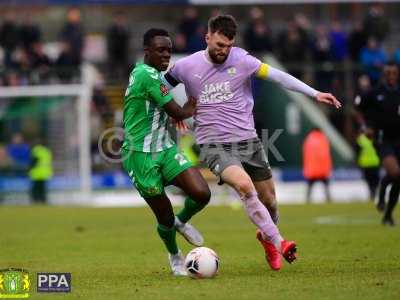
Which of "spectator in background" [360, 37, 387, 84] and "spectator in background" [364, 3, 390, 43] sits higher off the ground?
"spectator in background" [364, 3, 390, 43]

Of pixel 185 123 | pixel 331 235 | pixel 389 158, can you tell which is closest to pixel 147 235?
pixel 331 235

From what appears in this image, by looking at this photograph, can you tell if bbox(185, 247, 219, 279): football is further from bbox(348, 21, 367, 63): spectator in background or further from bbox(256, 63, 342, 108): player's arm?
bbox(348, 21, 367, 63): spectator in background

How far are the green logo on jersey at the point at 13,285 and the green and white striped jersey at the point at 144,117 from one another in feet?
6.32

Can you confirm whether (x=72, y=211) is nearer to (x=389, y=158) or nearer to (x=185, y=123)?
(x=389, y=158)

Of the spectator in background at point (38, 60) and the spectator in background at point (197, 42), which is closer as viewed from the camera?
the spectator in background at point (197, 42)

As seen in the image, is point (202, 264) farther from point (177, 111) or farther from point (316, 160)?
point (316, 160)

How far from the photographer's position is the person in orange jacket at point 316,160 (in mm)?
29719

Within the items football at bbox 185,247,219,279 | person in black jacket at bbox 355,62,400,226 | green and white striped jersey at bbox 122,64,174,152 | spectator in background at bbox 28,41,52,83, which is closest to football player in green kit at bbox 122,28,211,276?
green and white striped jersey at bbox 122,64,174,152

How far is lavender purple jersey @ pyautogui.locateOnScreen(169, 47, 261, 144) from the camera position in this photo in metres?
11.7

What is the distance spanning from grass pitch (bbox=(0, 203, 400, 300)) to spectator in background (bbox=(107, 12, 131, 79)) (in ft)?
28.4

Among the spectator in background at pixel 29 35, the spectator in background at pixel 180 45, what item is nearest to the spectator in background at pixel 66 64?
the spectator in background at pixel 29 35

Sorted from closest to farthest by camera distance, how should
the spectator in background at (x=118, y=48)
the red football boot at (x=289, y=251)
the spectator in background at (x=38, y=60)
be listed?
the red football boot at (x=289, y=251)
the spectator in background at (x=38, y=60)
the spectator in background at (x=118, y=48)

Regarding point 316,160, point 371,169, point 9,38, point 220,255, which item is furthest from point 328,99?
point 9,38

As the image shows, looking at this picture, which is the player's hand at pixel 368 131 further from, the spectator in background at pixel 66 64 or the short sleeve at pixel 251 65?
the spectator in background at pixel 66 64
